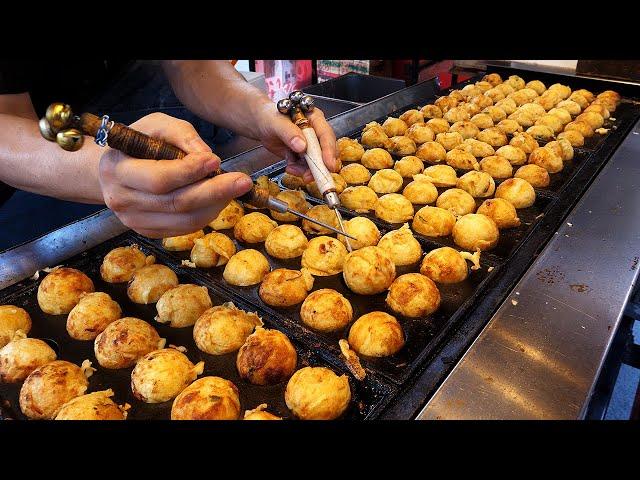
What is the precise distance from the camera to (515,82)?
16.0ft

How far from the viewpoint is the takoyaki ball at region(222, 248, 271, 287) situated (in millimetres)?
2365

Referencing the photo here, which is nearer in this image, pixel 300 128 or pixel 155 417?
pixel 155 417

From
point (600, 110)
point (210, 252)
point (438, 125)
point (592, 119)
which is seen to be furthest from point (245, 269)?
point (600, 110)

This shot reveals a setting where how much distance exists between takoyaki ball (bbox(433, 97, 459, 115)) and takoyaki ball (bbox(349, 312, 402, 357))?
9.24ft

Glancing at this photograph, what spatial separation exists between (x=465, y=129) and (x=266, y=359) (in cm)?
274

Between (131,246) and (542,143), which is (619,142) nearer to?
(542,143)

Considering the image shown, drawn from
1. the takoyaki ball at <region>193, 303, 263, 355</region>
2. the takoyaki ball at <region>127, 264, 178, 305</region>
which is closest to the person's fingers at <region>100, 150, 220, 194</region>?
the takoyaki ball at <region>193, 303, 263, 355</region>

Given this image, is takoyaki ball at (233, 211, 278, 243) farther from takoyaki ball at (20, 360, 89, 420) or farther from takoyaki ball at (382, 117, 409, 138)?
takoyaki ball at (382, 117, 409, 138)

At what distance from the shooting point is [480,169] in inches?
130

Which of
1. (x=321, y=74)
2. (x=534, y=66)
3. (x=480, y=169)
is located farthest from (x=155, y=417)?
(x=321, y=74)

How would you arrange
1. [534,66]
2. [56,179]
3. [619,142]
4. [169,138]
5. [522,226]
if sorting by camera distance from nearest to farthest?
[169,138] → [56,179] → [522,226] → [619,142] → [534,66]

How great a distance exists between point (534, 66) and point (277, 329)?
473cm

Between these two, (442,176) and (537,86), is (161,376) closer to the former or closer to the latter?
(442,176)

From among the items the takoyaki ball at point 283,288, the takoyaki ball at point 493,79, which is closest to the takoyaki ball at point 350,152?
the takoyaki ball at point 283,288
